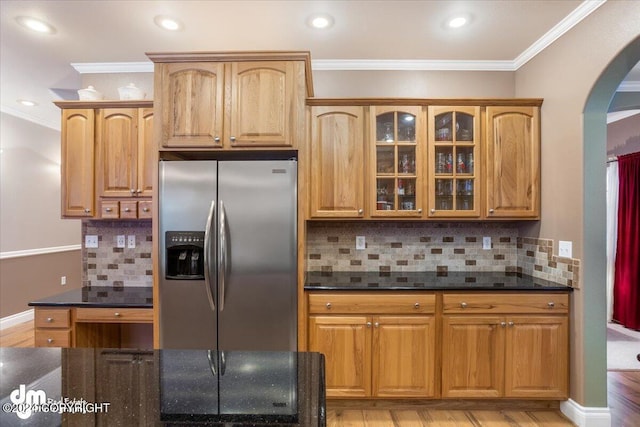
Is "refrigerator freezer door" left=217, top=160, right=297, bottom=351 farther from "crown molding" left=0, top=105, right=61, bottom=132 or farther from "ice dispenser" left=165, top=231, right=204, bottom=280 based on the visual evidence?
"crown molding" left=0, top=105, right=61, bottom=132

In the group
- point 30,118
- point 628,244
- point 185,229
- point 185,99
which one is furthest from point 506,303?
point 30,118

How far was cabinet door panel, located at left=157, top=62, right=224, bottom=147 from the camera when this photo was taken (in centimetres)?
215

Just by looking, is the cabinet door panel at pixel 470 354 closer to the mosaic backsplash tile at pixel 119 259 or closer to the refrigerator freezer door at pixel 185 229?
the refrigerator freezer door at pixel 185 229

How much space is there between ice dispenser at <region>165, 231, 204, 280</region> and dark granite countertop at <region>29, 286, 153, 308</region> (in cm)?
34

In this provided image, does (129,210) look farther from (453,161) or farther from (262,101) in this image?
(453,161)

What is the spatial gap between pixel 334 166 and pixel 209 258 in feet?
3.75

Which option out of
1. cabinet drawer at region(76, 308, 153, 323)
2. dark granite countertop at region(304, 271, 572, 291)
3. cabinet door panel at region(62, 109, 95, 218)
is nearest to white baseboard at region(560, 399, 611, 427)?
dark granite countertop at region(304, 271, 572, 291)

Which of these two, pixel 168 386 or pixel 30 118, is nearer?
pixel 168 386

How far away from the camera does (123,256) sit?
2727 millimetres

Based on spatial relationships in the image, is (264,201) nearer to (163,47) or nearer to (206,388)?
(206,388)

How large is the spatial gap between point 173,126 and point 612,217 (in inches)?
206

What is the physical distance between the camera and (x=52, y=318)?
84.1 inches

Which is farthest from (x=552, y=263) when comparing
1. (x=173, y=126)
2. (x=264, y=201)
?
(x=173, y=126)

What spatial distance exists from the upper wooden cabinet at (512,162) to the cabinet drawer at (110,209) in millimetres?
2928
